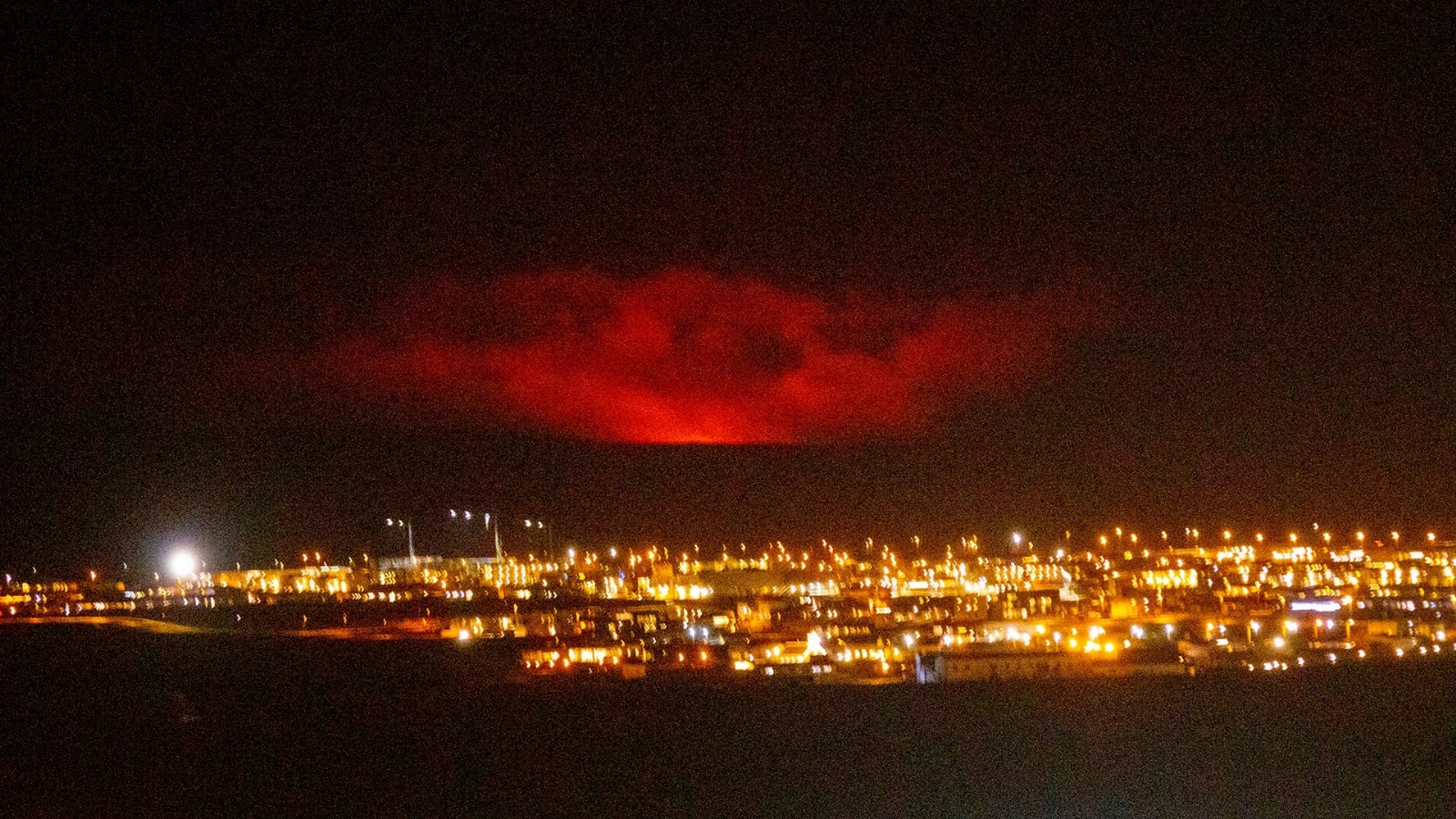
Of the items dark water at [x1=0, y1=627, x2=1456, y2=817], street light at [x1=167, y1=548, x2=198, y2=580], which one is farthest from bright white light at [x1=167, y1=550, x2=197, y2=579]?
dark water at [x1=0, y1=627, x2=1456, y2=817]

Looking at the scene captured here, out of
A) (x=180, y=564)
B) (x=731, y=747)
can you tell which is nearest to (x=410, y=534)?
(x=180, y=564)

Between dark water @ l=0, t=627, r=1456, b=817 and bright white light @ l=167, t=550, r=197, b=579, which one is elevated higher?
bright white light @ l=167, t=550, r=197, b=579

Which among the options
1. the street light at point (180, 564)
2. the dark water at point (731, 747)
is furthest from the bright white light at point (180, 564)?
the dark water at point (731, 747)

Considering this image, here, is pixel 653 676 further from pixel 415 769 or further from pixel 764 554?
pixel 764 554

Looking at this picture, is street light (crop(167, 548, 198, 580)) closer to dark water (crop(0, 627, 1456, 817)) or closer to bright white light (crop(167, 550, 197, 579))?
bright white light (crop(167, 550, 197, 579))

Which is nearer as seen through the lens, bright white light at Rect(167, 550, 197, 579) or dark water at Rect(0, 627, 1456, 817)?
dark water at Rect(0, 627, 1456, 817)

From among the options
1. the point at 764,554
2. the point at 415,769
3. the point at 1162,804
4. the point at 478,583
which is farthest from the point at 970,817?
the point at 764,554
